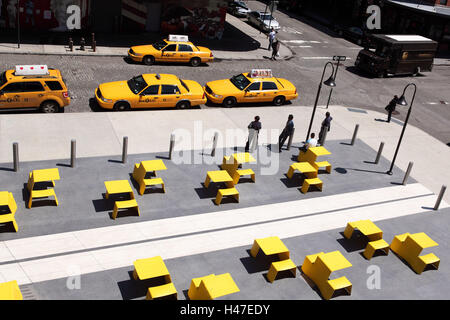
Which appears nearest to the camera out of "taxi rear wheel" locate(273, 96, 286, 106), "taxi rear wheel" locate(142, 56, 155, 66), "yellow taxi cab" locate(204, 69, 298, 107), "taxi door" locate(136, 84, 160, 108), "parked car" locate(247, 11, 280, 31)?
"taxi door" locate(136, 84, 160, 108)

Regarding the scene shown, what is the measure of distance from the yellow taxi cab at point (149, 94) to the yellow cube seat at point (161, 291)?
11145mm

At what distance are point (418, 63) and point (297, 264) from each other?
2433 centimetres

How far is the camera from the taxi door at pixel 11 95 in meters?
17.8

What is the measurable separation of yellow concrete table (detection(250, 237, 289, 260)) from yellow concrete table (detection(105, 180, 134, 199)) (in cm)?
405

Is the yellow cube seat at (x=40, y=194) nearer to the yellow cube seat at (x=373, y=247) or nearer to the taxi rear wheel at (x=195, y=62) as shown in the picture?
the yellow cube seat at (x=373, y=247)

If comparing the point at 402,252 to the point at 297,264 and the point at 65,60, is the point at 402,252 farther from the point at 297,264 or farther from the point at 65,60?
the point at 65,60

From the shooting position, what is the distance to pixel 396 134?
875 inches

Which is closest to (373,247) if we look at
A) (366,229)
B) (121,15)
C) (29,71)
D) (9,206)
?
(366,229)

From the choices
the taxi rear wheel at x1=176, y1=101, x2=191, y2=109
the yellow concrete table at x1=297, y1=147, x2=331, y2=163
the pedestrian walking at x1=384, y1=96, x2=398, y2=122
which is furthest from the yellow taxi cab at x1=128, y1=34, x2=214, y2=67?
the yellow concrete table at x1=297, y1=147, x2=331, y2=163

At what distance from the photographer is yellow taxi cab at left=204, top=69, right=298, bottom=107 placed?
22200mm

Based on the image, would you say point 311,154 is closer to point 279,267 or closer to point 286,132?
point 286,132

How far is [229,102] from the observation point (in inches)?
880

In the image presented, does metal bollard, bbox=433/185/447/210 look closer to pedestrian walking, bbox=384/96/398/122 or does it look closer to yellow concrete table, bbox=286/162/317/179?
yellow concrete table, bbox=286/162/317/179
